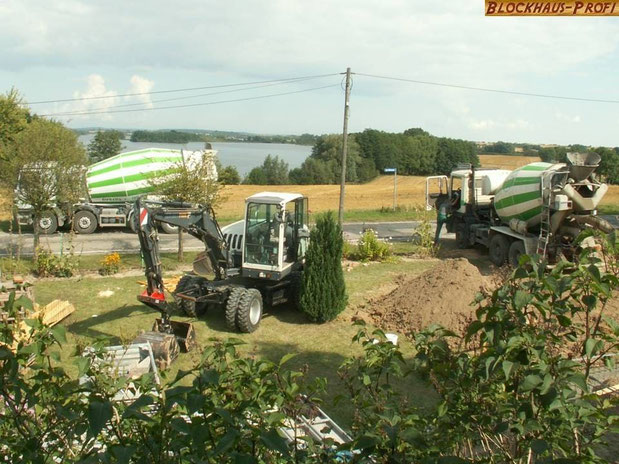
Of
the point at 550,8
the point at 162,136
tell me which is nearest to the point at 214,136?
the point at 162,136

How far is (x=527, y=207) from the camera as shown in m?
16.3

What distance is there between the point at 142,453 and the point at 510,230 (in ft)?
54.4

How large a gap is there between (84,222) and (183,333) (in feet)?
49.1

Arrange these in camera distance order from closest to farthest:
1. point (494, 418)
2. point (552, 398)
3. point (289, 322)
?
point (552, 398), point (494, 418), point (289, 322)

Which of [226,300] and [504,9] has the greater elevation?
[504,9]

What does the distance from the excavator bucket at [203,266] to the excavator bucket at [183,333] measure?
1.59 metres

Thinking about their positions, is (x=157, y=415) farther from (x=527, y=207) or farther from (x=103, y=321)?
(x=527, y=207)

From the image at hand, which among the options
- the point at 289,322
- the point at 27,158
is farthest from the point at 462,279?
the point at 27,158

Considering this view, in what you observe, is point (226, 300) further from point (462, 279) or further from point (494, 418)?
point (494, 418)

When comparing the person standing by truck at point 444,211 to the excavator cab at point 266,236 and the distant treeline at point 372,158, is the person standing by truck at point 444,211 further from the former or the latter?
the distant treeline at point 372,158

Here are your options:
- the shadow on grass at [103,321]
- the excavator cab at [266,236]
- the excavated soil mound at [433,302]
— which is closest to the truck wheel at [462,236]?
the excavated soil mound at [433,302]

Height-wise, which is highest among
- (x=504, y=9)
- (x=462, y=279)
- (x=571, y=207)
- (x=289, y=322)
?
(x=504, y=9)

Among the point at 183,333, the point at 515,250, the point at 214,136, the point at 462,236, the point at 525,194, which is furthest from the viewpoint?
the point at 214,136

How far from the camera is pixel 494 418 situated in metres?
2.55
